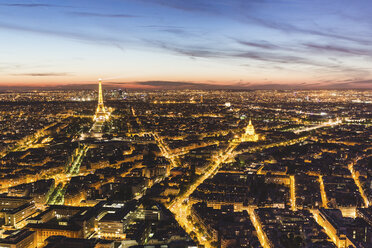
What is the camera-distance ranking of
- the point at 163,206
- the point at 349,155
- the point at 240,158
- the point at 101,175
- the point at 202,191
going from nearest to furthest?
1. the point at 163,206
2. the point at 202,191
3. the point at 101,175
4. the point at 240,158
5. the point at 349,155

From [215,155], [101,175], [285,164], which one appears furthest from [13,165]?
[285,164]

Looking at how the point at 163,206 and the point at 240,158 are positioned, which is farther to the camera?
the point at 240,158

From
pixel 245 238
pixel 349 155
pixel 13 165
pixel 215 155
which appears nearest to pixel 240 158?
pixel 215 155

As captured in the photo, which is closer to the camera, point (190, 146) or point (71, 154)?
point (71, 154)

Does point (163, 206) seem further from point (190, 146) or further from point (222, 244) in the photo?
point (190, 146)

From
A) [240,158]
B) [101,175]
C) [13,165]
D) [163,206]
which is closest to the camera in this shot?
[163,206]

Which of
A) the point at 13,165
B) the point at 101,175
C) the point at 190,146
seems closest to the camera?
the point at 101,175

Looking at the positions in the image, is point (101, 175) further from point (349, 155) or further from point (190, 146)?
point (349, 155)

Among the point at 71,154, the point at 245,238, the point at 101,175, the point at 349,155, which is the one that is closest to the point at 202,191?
the point at 245,238

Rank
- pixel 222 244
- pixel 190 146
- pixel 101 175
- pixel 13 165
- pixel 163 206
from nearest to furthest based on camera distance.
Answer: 1. pixel 222 244
2. pixel 163 206
3. pixel 101 175
4. pixel 13 165
5. pixel 190 146
